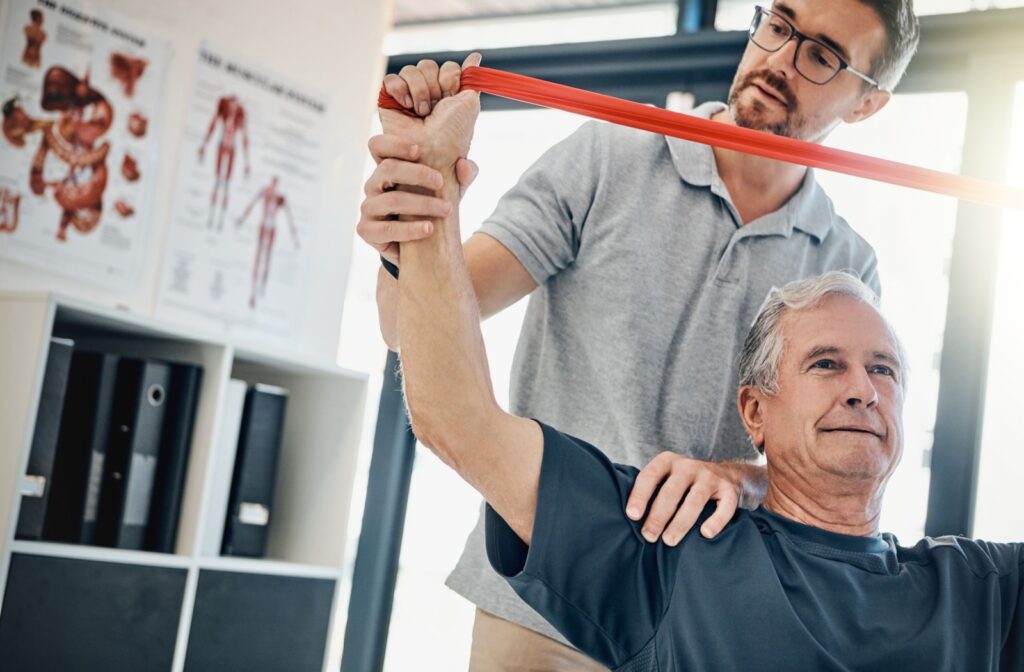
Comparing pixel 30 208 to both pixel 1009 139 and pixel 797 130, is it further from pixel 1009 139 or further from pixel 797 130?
pixel 1009 139

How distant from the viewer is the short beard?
70.4 inches

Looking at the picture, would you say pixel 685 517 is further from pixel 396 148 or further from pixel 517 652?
pixel 396 148

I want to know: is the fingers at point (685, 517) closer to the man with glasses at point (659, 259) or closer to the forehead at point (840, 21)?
the man with glasses at point (659, 259)

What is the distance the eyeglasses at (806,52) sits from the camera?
1799 millimetres

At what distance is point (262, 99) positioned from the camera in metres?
A: 3.12

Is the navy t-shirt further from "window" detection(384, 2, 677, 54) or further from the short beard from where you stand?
"window" detection(384, 2, 677, 54)

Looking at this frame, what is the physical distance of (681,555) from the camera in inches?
56.0

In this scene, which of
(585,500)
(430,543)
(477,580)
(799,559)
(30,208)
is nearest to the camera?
(585,500)

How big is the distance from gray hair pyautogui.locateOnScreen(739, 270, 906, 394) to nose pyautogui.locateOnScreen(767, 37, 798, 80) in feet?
1.11

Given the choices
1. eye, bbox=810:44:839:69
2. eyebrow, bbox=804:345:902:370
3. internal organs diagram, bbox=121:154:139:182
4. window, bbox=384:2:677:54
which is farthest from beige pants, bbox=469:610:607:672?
window, bbox=384:2:677:54

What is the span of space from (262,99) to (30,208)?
0.77 metres

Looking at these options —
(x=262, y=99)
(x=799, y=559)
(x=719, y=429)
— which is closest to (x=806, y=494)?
(x=799, y=559)

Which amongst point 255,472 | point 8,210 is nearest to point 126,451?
point 255,472

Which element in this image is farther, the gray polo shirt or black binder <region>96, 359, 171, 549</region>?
black binder <region>96, 359, 171, 549</region>
